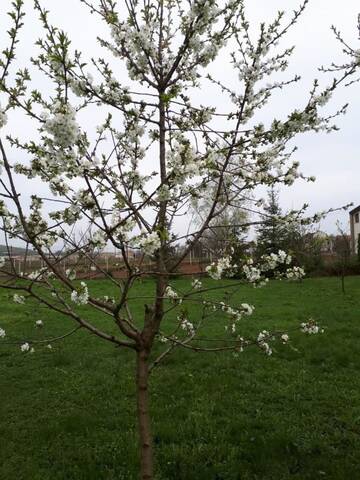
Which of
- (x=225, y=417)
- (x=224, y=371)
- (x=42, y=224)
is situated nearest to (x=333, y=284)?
(x=224, y=371)

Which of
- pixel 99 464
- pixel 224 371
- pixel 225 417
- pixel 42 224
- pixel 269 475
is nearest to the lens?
pixel 42 224

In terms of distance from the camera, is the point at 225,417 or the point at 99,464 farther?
the point at 225,417

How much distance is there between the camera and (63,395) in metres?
6.22

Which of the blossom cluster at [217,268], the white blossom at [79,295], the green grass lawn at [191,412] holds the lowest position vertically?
the green grass lawn at [191,412]

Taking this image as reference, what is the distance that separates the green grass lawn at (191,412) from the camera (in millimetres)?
4188

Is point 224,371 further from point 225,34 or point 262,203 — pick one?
point 225,34

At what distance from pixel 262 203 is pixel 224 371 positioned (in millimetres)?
4072

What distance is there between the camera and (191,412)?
5.34 meters

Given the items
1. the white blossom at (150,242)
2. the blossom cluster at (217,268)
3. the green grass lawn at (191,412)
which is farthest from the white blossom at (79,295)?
the green grass lawn at (191,412)

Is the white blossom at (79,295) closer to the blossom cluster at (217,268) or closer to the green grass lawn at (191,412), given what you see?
the blossom cluster at (217,268)

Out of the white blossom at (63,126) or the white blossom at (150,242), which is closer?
the white blossom at (63,126)

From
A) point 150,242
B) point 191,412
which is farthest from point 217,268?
point 191,412

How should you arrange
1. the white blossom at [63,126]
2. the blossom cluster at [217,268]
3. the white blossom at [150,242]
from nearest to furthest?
the white blossom at [63,126]
the white blossom at [150,242]
the blossom cluster at [217,268]

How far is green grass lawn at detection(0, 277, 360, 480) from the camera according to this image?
419cm
